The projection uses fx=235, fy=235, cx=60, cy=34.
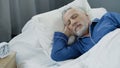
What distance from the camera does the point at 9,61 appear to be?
1525 mm

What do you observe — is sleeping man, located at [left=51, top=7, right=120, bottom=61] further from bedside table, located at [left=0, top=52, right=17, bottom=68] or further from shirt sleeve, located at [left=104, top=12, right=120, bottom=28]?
bedside table, located at [left=0, top=52, right=17, bottom=68]

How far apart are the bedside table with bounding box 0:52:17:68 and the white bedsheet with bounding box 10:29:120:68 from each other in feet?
0.23

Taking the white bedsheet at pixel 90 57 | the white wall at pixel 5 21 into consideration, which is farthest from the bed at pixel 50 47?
the white wall at pixel 5 21

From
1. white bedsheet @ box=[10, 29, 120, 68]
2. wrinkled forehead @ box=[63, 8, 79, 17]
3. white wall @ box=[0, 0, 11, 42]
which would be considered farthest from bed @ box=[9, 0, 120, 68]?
white wall @ box=[0, 0, 11, 42]

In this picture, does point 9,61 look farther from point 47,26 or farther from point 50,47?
point 47,26

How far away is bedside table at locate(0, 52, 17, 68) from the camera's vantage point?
4.83 ft

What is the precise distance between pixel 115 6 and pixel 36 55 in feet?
3.97

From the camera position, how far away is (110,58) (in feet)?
4.62

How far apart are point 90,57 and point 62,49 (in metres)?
0.30

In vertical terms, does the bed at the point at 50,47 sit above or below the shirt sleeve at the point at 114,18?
below

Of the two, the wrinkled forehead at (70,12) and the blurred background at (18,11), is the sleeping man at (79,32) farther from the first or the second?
the blurred background at (18,11)

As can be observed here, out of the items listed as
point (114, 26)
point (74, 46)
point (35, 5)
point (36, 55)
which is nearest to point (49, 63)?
point (36, 55)

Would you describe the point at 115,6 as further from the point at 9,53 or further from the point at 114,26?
the point at 9,53

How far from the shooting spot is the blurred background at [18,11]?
Result: 7.66 ft
